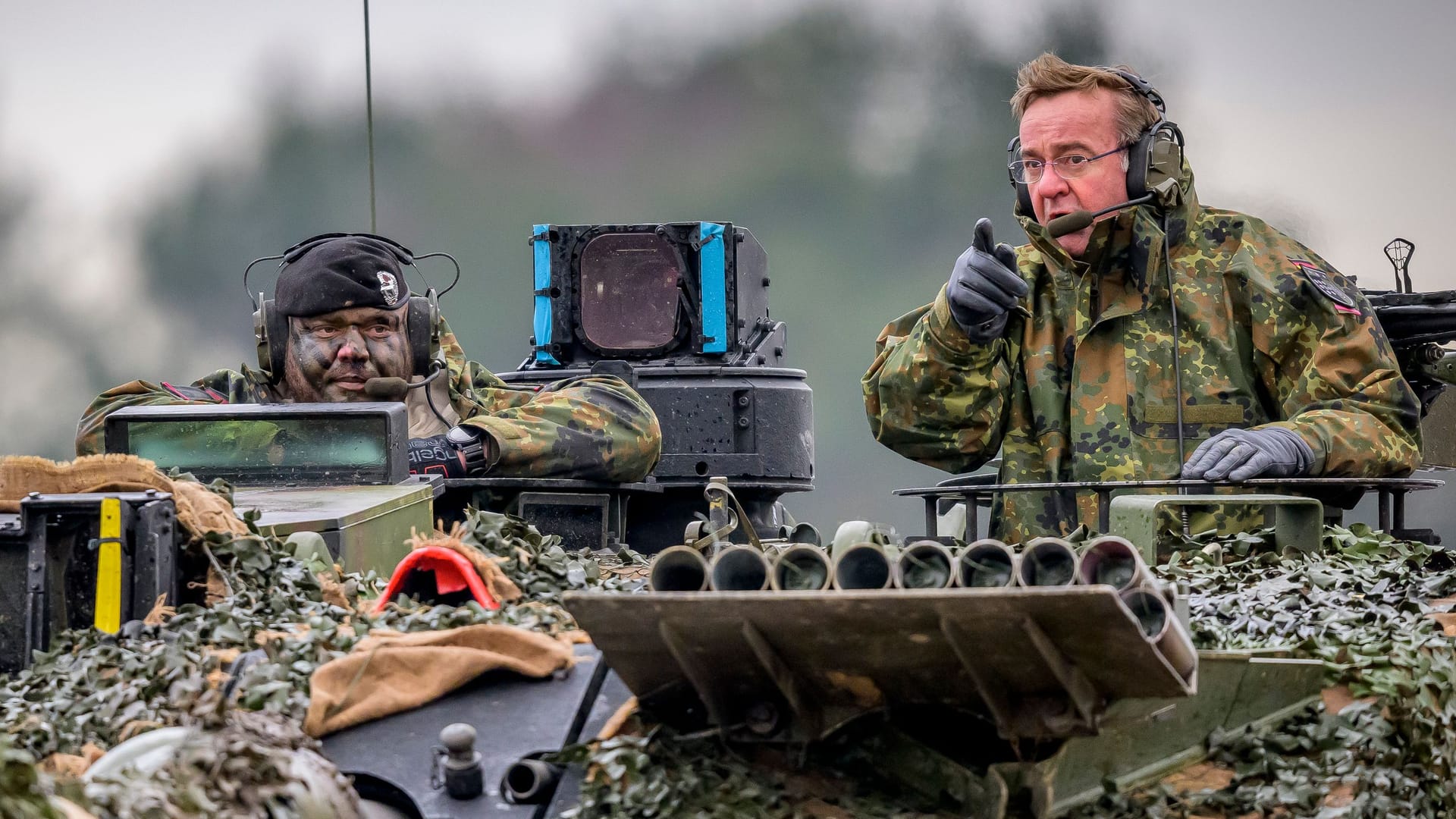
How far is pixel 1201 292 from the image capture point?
5.22 meters

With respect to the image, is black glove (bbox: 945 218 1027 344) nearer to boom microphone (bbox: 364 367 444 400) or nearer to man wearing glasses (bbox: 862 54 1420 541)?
man wearing glasses (bbox: 862 54 1420 541)

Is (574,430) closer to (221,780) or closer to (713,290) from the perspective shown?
(713,290)

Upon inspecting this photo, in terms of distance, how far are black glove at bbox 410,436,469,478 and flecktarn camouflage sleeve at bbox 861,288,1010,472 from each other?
1.77m

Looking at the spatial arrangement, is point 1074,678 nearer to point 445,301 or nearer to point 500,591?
point 500,591

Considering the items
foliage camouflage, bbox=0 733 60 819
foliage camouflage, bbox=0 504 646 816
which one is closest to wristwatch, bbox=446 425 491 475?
foliage camouflage, bbox=0 504 646 816

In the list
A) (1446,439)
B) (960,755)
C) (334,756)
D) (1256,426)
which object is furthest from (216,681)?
(1446,439)

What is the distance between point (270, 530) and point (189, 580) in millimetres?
324

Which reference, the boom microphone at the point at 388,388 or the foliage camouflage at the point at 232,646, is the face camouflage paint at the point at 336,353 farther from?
the foliage camouflage at the point at 232,646

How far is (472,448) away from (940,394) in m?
2.17

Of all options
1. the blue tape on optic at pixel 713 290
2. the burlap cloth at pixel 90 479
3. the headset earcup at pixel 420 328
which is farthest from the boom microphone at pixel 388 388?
the burlap cloth at pixel 90 479

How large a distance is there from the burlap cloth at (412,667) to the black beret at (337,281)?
3594mm

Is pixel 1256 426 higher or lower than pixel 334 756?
higher

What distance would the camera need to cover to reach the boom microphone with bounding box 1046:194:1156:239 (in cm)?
505

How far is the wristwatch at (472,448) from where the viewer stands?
6.70 m
